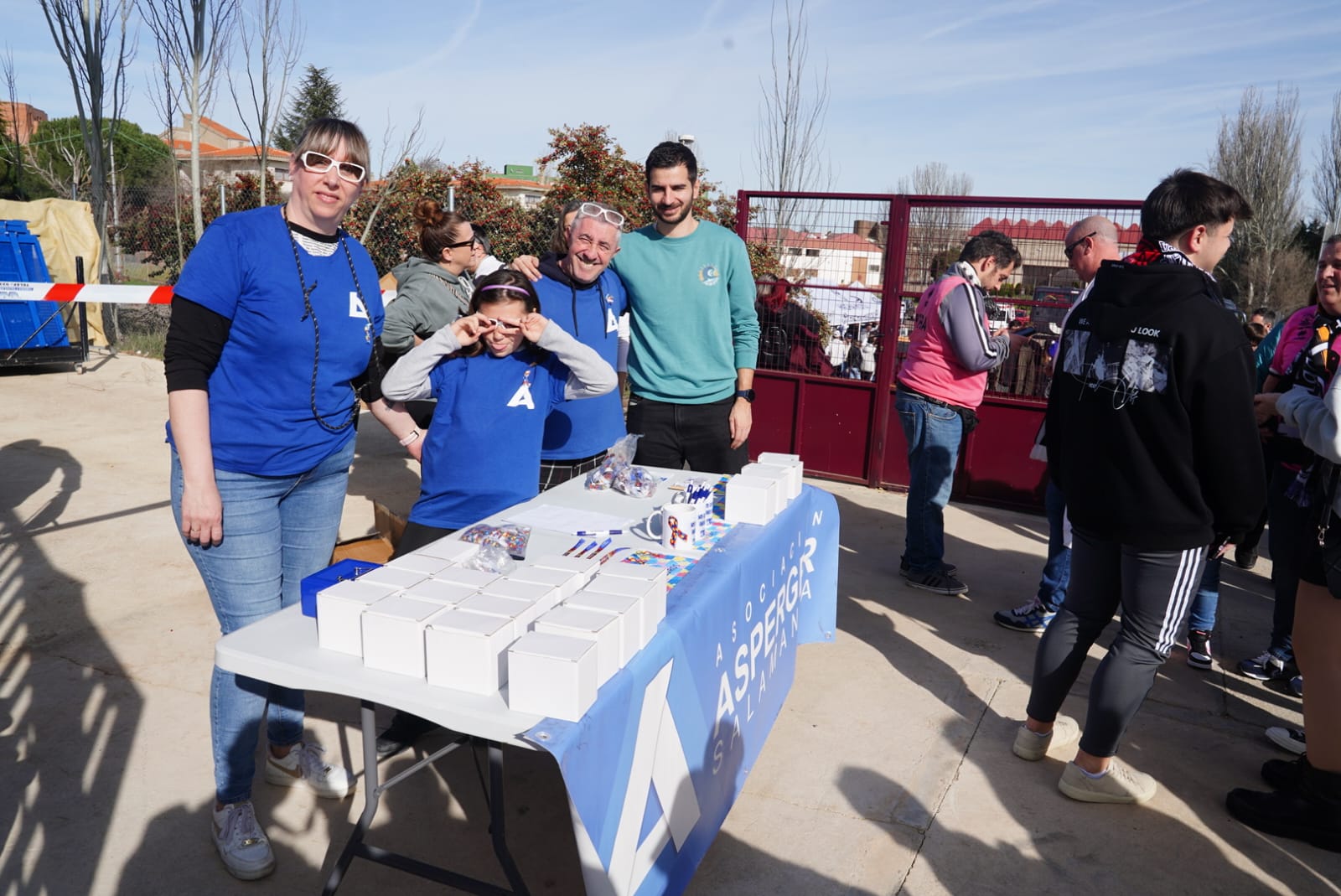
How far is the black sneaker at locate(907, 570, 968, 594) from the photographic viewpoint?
4828 mm

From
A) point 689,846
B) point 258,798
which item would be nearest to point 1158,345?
point 689,846

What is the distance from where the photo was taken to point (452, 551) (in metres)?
2.26

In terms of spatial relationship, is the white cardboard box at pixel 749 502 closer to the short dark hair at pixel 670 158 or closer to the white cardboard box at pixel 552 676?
the white cardboard box at pixel 552 676

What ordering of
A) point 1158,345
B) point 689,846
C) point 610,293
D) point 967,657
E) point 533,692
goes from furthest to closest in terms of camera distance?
point 967,657 → point 610,293 → point 1158,345 → point 689,846 → point 533,692

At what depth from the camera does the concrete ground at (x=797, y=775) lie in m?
2.55

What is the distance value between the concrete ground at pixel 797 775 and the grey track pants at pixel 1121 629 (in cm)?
31

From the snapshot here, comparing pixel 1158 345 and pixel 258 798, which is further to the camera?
pixel 258 798

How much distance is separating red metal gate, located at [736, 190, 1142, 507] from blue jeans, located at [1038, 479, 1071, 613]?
225 centimetres

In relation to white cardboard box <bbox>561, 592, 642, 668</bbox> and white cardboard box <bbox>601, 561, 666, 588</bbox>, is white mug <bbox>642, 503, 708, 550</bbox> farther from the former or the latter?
white cardboard box <bbox>561, 592, 642, 668</bbox>

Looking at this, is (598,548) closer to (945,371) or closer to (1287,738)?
(945,371)

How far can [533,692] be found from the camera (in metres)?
1.64

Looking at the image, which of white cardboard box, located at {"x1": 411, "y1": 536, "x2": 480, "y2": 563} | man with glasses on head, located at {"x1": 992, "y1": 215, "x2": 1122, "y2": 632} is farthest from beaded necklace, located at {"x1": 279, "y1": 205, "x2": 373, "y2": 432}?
man with glasses on head, located at {"x1": 992, "y1": 215, "x2": 1122, "y2": 632}

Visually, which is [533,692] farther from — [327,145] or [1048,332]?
[1048,332]

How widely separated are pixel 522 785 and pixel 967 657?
215 centimetres
